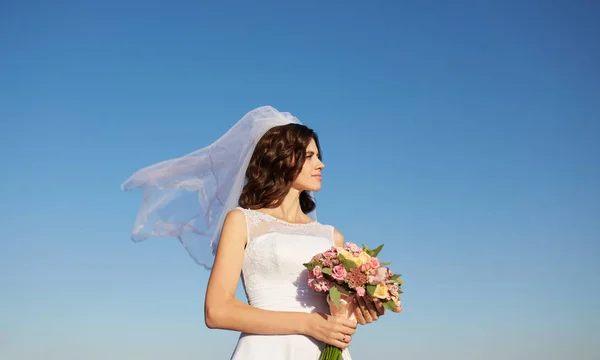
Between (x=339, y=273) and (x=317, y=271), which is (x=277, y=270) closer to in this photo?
(x=317, y=271)

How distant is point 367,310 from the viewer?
21.3 ft

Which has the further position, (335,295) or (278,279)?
(278,279)

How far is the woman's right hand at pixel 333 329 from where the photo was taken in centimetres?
647

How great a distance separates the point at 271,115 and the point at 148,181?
5.15 feet

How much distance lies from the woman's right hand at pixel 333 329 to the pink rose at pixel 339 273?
0.45 m

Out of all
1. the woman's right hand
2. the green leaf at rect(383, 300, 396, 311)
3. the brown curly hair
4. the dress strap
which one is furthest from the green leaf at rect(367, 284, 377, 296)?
the brown curly hair

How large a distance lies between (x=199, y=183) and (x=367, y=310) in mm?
2668

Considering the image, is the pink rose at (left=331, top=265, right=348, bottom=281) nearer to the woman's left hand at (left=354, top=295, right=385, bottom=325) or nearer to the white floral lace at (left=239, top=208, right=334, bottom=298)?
the woman's left hand at (left=354, top=295, right=385, bottom=325)

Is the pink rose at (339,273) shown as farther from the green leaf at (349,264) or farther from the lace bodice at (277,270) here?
the lace bodice at (277,270)

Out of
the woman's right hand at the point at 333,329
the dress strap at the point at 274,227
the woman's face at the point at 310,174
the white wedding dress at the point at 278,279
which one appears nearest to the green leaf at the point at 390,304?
the woman's right hand at the point at 333,329

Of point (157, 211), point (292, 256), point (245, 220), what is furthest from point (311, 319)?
point (157, 211)

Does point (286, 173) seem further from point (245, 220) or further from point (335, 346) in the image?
point (335, 346)

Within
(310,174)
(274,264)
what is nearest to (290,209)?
(310,174)

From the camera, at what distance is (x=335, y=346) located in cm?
654
